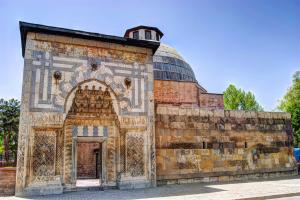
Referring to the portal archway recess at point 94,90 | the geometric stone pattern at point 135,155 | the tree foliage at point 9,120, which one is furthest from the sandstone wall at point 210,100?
the tree foliage at point 9,120

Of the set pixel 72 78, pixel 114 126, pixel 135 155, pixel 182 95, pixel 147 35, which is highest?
pixel 147 35

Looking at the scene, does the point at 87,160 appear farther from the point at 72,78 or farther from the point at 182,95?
the point at 72,78

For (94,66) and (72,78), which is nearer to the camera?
(72,78)

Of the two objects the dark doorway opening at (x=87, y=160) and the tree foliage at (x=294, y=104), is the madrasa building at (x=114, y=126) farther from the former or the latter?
the tree foliage at (x=294, y=104)

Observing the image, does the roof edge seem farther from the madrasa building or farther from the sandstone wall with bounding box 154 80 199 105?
the sandstone wall with bounding box 154 80 199 105

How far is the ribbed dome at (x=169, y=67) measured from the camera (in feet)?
56.8

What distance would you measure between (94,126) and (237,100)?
2536cm

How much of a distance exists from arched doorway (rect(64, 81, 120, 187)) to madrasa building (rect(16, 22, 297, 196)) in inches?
1.3

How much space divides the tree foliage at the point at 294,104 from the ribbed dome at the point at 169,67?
→ 11.4 meters

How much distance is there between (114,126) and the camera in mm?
9172

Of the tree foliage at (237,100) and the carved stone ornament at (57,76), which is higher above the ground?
the tree foliage at (237,100)

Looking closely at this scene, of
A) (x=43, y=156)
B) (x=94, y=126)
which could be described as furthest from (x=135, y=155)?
(x=43, y=156)

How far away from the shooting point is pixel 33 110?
324 inches

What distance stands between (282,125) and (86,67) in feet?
31.9
